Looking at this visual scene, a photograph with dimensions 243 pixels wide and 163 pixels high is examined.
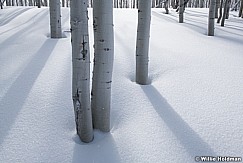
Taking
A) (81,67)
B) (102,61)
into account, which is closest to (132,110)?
(102,61)

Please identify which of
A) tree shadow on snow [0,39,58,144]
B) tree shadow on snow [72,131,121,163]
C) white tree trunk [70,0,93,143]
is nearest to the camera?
white tree trunk [70,0,93,143]

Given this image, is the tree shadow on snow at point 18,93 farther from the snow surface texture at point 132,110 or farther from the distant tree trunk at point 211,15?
the distant tree trunk at point 211,15

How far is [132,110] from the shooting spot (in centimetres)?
318

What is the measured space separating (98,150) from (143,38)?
6.06ft

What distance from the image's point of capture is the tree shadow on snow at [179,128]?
2.58 m

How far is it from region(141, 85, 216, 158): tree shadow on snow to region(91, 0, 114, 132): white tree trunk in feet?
2.57

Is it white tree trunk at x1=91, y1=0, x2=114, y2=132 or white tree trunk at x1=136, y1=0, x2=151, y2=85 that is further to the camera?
white tree trunk at x1=136, y1=0, x2=151, y2=85

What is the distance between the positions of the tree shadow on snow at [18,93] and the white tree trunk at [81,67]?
896 mm

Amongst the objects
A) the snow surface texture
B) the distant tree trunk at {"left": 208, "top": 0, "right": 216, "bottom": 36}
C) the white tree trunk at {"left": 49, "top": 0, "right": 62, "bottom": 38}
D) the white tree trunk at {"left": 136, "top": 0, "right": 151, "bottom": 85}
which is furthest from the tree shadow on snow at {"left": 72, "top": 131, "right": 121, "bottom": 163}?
the distant tree trunk at {"left": 208, "top": 0, "right": 216, "bottom": 36}

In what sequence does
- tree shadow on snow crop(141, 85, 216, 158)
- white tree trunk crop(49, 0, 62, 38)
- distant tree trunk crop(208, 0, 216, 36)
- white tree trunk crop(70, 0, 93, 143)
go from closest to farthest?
white tree trunk crop(70, 0, 93, 143) < tree shadow on snow crop(141, 85, 216, 158) < white tree trunk crop(49, 0, 62, 38) < distant tree trunk crop(208, 0, 216, 36)

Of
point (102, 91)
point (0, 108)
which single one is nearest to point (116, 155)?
point (102, 91)

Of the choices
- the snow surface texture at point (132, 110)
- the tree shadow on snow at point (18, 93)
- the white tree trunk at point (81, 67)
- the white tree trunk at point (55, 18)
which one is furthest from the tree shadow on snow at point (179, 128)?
the white tree trunk at point (55, 18)

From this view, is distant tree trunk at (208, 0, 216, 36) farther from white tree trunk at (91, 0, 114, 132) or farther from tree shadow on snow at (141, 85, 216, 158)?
white tree trunk at (91, 0, 114, 132)

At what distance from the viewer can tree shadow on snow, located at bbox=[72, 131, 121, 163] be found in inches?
96.3
